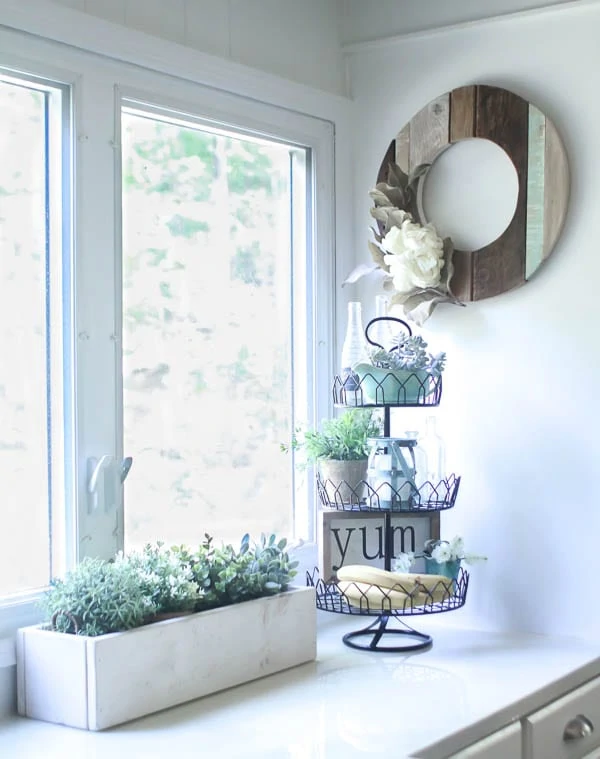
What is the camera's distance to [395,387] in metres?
2.18

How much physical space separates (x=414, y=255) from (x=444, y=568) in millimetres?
668

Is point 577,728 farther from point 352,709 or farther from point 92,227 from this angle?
point 92,227

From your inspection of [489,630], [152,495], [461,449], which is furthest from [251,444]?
[489,630]

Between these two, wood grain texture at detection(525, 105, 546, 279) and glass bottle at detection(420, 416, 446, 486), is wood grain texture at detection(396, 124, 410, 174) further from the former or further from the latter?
glass bottle at detection(420, 416, 446, 486)

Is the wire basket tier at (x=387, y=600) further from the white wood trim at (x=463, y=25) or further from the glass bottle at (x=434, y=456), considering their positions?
the white wood trim at (x=463, y=25)

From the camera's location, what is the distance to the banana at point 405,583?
2.07m

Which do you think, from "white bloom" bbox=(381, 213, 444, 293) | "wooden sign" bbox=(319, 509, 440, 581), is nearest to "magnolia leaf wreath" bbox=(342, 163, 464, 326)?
"white bloom" bbox=(381, 213, 444, 293)

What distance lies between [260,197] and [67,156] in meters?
0.57

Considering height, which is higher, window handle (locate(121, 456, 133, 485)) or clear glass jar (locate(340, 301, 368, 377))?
clear glass jar (locate(340, 301, 368, 377))

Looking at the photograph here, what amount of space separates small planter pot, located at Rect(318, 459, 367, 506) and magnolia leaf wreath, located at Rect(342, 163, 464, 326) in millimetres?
371

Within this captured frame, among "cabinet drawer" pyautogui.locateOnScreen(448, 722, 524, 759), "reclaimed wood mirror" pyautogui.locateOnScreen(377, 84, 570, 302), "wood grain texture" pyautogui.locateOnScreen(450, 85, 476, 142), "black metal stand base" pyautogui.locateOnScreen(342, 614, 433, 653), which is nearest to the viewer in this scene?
"cabinet drawer" pyautogui.locateOnScreen(448, 722, 524, 759)

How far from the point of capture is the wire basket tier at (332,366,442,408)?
7.14ft

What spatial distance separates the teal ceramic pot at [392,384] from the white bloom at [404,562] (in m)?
0.31

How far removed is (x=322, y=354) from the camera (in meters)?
2.52
